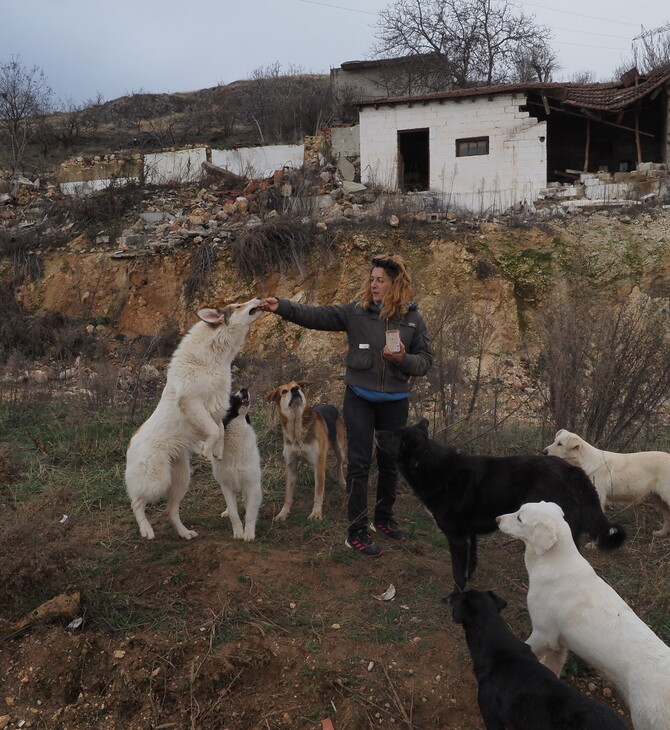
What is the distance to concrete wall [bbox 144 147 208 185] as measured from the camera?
20.1 m

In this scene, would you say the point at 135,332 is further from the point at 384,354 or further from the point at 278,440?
the point at 384,354

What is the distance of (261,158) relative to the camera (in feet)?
68.5

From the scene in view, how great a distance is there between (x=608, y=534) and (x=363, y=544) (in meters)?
1.83

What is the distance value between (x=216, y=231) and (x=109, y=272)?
3211 millimetres

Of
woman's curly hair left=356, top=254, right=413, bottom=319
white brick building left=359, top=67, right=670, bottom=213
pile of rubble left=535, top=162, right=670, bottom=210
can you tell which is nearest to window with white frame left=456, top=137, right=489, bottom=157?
white brick building left=359, top=67, right=670, bottom=213

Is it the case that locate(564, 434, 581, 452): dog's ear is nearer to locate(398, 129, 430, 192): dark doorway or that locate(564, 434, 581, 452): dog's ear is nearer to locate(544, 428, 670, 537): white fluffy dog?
locate(544, 428, 670, 537): white fluffy dog

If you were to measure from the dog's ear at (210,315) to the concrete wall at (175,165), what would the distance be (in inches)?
643

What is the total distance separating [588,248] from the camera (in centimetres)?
1582

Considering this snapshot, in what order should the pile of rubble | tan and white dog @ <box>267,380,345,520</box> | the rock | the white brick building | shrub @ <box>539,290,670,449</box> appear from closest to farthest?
1. tan and white dog @ <box>267,380,345,520</box>
2. shrub @ <box>539,290,670,449</box>
3. the pile of rubble
4. the rock
5. the white brick building

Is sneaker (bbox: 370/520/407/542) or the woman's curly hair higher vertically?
the woman's curly hair

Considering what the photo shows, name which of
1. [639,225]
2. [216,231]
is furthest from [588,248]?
[216,231]

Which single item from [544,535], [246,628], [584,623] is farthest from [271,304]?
[584,623]

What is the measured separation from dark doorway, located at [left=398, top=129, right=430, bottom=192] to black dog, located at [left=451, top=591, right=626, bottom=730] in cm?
1706

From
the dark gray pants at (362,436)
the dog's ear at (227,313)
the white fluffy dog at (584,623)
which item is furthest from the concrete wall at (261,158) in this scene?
the white fluffy dog at (584,623)
